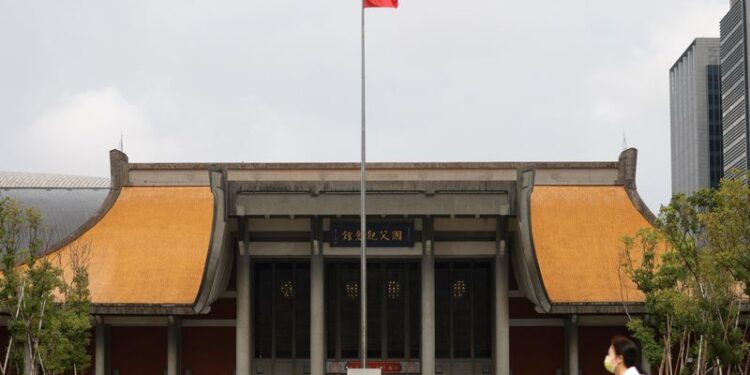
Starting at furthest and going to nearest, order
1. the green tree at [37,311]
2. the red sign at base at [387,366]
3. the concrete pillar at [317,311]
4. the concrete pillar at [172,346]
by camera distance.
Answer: the red sign at base at [387,366] < the concrete pillar at [172,346] < the concrete pillar at [317,311] < the green tree at [37,311]

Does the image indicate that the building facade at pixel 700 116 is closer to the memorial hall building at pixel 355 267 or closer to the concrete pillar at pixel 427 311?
the memorial hall building at pixel 355 267

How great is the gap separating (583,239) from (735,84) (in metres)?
79.6

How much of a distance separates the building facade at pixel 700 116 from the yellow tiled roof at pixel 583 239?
101m

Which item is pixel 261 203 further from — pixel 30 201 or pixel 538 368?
pixel 30 201

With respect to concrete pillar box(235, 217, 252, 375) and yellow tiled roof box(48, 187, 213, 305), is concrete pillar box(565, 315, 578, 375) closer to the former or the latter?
concrete pillar box(235, 217, 252, 375)

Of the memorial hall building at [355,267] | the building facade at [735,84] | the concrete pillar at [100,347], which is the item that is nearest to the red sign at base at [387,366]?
the memorial hall building at [355,267]

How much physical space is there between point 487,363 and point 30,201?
91.8ft

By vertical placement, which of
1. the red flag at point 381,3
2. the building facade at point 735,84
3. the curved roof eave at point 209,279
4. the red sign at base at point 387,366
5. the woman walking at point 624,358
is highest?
the building facade at point 735,84

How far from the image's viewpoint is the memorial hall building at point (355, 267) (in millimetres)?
42062

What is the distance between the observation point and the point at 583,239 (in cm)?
4656

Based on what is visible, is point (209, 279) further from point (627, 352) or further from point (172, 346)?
point (627, 352)

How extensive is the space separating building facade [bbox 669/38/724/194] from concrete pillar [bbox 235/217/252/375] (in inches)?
4402

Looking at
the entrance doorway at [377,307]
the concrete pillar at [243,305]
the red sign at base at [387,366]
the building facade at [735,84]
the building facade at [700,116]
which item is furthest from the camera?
the building facade at [700,116]

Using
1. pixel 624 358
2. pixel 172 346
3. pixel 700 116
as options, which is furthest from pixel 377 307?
pixel 700 116
